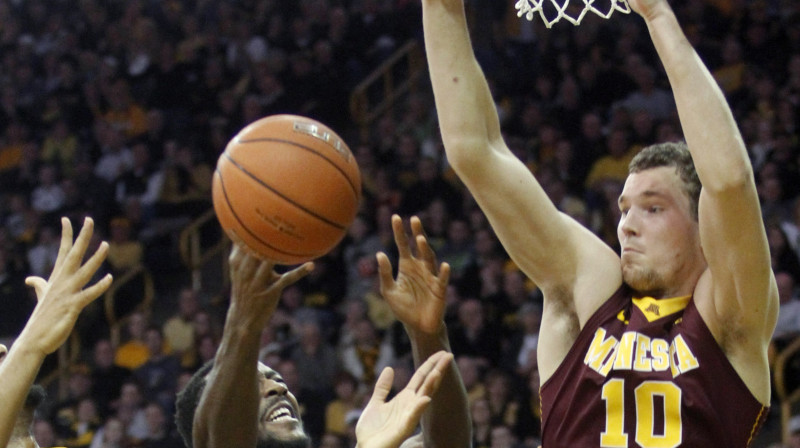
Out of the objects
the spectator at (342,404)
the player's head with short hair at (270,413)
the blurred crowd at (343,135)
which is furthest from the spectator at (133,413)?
the player's head with short hair at (270,413)

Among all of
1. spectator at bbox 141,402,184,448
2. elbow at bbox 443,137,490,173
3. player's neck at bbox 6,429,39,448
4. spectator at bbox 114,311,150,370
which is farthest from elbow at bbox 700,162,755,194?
spectator at bbox 114,311,150,370

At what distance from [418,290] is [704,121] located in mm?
861

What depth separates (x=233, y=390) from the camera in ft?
9.25

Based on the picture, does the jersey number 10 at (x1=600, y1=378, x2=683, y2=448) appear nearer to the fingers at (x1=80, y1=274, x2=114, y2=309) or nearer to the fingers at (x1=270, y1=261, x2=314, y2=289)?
the fingers at (x1=270, y1=261, x2=314, y2=289)

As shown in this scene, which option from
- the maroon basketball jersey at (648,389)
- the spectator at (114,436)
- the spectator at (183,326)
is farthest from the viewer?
the spectator at (183,326)

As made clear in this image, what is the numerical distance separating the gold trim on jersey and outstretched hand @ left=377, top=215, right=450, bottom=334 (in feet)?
1.65

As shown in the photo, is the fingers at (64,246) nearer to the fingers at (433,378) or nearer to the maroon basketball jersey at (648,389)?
the fingers at (433,378)

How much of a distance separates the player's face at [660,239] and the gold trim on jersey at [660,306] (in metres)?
0.03

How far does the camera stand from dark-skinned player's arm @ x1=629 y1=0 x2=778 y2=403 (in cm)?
247

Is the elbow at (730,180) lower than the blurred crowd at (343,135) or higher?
higher

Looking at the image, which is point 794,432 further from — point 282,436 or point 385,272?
point 385,272

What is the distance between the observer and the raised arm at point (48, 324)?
2.48 m

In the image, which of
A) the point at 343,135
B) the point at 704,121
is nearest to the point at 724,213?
the point at 704,121

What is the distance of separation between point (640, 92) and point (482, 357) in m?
2.92
